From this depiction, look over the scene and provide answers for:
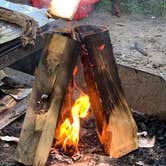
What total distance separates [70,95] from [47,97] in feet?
1.28

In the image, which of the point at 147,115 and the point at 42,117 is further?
the point at 147,115

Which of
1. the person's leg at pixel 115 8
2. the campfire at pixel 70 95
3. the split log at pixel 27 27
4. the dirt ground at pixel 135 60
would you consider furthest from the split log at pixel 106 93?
the person's leg at pixel 115 8

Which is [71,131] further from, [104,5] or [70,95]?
[104,5]

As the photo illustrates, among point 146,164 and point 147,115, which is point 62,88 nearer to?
point 146,164

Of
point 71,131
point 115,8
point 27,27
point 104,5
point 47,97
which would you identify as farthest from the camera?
point 104,5

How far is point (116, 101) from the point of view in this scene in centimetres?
407

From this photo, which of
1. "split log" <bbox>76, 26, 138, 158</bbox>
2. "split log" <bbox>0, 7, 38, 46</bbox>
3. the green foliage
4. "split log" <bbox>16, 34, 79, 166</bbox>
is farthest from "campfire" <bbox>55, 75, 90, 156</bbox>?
the green foliage

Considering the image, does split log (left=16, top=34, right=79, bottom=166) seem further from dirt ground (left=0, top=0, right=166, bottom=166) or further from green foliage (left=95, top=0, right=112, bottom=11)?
green foliage (left=95, top=0, right=112, bottom=11)

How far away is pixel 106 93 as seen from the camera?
396 centimetres

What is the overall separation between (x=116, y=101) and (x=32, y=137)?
98 cm

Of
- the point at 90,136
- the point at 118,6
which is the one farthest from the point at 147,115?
the point at 118,6

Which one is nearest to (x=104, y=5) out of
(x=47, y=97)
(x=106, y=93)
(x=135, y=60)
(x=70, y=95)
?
(x=135, y=60)

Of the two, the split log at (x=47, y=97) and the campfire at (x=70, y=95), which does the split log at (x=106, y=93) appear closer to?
the campfire at (x=70, y=95)

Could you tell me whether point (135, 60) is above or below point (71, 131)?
above
